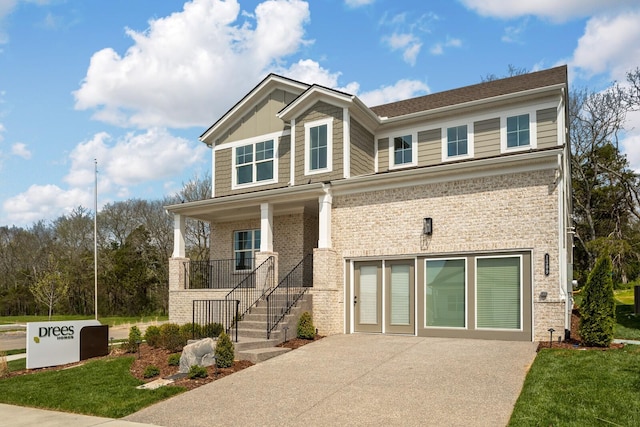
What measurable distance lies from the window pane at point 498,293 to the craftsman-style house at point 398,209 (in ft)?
0.11

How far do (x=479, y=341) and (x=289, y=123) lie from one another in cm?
1009

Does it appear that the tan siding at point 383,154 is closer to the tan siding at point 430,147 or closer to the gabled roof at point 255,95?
the tan siding at point 430,147

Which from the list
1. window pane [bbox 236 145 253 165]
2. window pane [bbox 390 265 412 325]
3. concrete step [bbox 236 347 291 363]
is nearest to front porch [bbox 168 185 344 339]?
concrete step [bbox 236 347 291 363]

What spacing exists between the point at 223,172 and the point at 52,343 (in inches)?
356

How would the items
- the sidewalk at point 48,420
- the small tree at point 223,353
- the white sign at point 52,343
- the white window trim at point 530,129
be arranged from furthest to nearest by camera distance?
the white window trim at point 530,129
the white sign at point 52,343
the small tree at point 223,353
the sidewalk at point 48,420

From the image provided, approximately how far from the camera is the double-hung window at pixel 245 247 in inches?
778

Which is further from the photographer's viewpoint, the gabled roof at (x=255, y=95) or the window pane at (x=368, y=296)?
the gabled roof at (x=255, y=95)

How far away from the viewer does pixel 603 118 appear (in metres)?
34.0

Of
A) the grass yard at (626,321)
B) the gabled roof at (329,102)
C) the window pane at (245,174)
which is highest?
the gabled roof at (329,102)

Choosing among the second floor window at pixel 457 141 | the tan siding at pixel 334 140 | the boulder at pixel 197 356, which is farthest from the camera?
the second floor window at pixel 457 141

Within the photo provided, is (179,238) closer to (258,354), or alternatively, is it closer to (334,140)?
(334,140)

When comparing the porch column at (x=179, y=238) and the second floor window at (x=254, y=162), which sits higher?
the second floor window at (x=254, y=162)

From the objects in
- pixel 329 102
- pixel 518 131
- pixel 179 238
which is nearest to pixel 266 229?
pixel 179 238

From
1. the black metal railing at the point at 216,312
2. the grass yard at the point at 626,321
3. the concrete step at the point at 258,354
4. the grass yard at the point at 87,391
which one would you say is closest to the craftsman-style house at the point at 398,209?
the black metal railing at the point at 216,312
